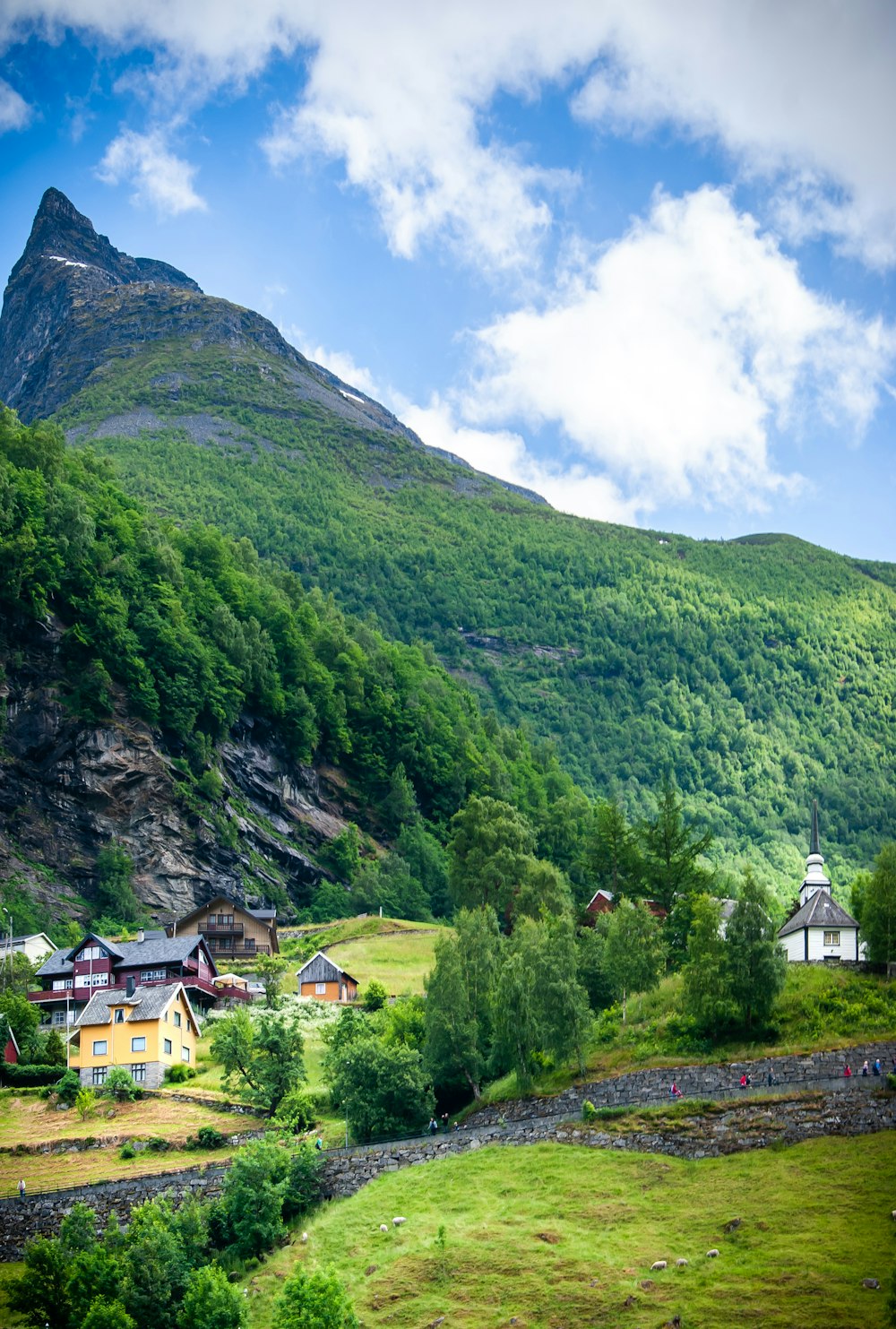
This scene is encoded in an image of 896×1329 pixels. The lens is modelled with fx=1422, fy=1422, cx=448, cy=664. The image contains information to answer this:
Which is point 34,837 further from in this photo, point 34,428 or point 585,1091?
point 585,1091

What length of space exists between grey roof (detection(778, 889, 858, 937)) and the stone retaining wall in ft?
57.1

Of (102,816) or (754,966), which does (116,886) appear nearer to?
(102,816)

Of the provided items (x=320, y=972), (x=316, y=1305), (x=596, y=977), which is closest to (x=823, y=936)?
(x=596, y=977)

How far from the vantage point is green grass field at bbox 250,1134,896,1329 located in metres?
48.8

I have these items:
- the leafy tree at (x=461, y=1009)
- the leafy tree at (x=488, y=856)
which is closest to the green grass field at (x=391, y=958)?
the leafy tree at (x=488, y=856)

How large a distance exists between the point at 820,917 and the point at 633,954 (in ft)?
37.9

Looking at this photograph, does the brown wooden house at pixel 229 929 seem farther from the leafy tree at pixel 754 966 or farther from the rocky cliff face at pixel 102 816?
the leafy tree at pixel 754 966

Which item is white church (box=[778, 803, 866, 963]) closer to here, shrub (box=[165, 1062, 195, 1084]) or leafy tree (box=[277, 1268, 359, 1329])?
shrub (box=[165, 1062, 195, 1084])

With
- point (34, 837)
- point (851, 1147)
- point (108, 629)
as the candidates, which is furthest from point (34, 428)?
point (851, 1147)

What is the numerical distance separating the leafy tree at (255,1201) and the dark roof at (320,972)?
3650 cm

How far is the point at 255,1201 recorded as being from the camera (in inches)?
2491

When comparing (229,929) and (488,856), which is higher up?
(488,856)

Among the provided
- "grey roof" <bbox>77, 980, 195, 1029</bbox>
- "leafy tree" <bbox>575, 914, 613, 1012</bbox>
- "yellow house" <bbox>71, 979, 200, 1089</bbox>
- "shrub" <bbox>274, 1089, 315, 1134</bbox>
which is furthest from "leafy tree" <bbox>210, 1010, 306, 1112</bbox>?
"leafy tree" <bbox>575, 914, 613, 1012</bbox>

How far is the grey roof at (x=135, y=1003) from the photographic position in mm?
84625
